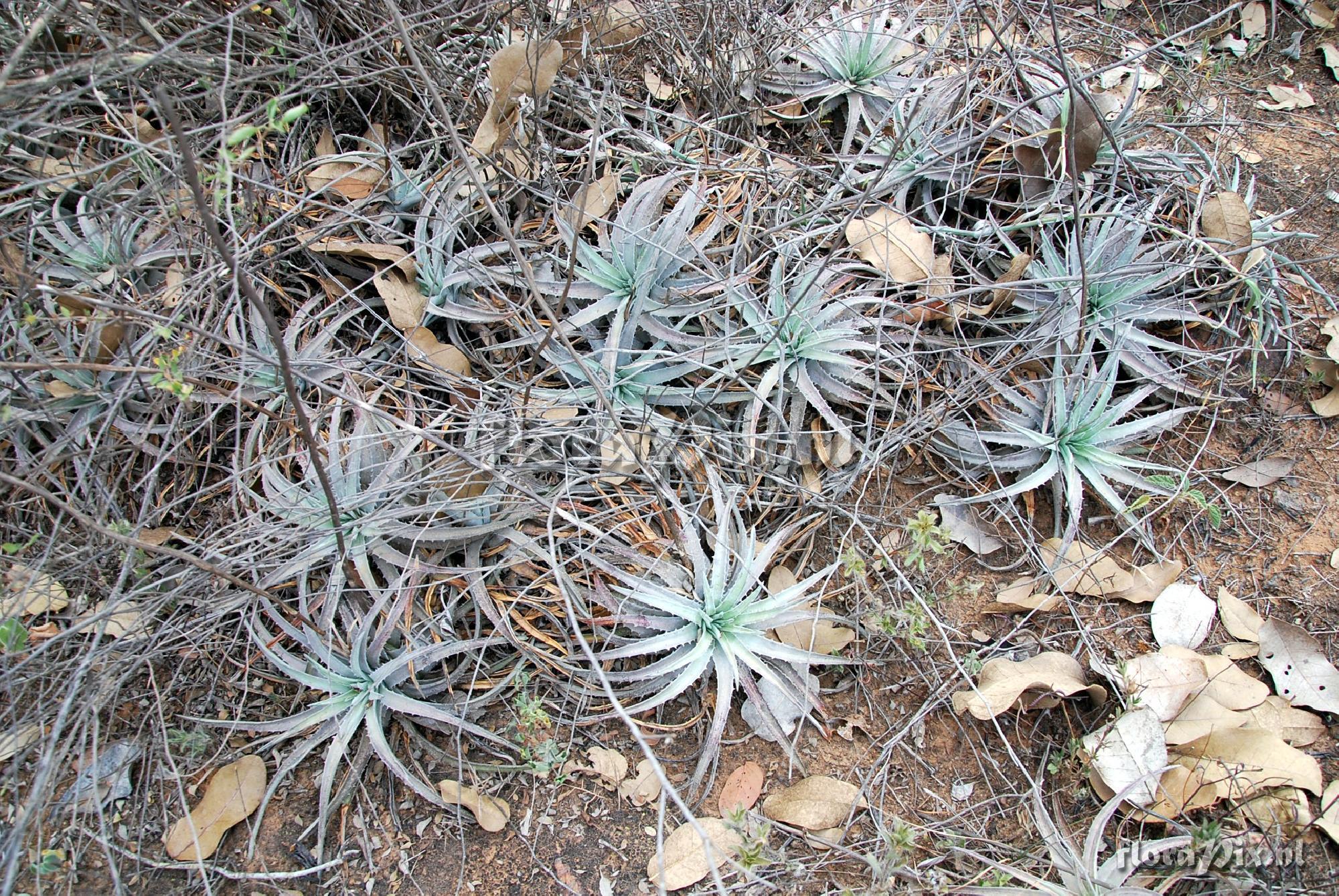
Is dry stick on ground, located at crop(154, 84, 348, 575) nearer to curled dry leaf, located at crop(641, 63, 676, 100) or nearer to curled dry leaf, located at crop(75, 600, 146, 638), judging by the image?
curled dry leaf, located at crop(75, 600, 146, 638)

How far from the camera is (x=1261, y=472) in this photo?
1.93 m

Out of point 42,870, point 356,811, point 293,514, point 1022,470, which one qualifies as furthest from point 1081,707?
point 42,870

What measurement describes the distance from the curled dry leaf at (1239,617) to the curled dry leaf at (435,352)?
1.71m

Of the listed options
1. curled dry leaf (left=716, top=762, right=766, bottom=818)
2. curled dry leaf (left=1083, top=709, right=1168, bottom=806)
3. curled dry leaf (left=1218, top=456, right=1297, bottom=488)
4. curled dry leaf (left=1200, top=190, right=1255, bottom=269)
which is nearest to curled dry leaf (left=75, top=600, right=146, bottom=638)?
curled dry leaf (left=716, top=762, right=766, bottom=818)

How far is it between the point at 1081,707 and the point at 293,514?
1613 mm

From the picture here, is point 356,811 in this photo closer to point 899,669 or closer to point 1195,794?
point 899,669

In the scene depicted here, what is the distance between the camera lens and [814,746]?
1615 mm

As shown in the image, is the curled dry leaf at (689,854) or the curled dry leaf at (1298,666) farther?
the curled dry leaf at (1298,666)

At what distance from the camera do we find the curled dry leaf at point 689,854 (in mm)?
1461

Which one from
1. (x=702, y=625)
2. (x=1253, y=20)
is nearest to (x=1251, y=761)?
(x=702, y=625)

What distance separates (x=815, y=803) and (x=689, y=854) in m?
0.25

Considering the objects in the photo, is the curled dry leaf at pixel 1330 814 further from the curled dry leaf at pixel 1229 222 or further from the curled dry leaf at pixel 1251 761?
the curled dry leaf at pixel 1229 222

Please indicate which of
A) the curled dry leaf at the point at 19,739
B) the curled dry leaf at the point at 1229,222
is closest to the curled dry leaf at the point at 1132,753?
the curled dry leaf at the point at 1229,222

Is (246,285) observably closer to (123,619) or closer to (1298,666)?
(123,619)
